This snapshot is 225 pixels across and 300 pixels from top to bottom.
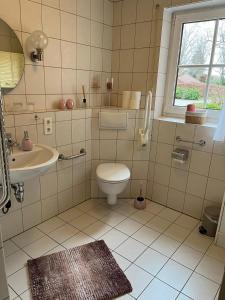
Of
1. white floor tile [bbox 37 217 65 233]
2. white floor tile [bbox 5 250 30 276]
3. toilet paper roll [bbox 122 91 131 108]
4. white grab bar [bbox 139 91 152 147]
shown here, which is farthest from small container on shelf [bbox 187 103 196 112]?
white floor tile [bbox 5 250 30 276]

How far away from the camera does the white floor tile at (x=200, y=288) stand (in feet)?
4.58

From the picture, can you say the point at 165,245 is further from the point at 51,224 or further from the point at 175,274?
the point at 51,224

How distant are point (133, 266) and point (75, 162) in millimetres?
1102

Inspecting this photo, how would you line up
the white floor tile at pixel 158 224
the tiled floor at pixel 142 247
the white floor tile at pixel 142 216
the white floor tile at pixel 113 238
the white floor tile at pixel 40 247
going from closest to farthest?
the tiled floor at pixel 142 247
the white floor tile at pixel 40 247
the white floor tile at pixel 113 238
the white floor tile at pixel 158 224
the white floor tile at pixel 142 216

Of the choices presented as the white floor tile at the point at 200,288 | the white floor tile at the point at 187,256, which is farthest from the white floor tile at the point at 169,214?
the white floor tile at the point at 200,288

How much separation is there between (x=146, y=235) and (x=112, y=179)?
1.90ft

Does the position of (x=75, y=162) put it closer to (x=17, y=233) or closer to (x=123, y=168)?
(x=123, y=168)

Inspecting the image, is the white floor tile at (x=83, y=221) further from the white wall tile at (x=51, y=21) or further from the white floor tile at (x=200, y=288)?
the white wall tile at (x=51, y=21)

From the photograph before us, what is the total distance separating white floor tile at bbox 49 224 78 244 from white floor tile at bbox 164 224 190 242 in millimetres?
845

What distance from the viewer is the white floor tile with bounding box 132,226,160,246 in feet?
6.16

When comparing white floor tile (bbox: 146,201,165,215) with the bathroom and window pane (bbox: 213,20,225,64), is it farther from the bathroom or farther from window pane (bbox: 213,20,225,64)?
window pane (bbox: 213,20,225,64)

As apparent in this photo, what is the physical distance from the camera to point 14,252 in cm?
170

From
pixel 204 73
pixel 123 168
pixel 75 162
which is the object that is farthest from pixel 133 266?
pixel 204 73

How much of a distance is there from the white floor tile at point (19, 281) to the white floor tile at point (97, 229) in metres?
0.59
